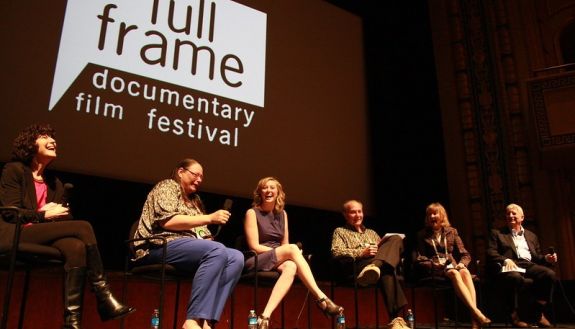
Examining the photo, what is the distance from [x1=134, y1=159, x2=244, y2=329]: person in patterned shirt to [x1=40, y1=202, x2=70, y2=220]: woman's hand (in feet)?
1.53

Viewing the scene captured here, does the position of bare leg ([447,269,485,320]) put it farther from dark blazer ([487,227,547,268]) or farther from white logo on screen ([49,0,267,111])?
Answer: white logo on screen ([49,0,267,111])

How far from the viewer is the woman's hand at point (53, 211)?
7.43 ft

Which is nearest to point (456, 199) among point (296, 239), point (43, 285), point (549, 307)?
point (549, 307)

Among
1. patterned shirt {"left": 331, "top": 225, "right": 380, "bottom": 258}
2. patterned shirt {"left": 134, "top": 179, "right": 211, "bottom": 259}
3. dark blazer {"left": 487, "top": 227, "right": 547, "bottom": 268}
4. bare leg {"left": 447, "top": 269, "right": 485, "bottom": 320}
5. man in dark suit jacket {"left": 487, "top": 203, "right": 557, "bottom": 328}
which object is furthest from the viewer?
dark blazer {"left": 487, "top": 227, "right": 547, "bottom": 268}

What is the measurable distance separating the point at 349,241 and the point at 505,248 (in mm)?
1526

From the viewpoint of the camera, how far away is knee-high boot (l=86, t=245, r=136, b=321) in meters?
2.14

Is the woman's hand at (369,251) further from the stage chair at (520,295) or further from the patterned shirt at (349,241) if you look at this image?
the stage chair at (520,295)

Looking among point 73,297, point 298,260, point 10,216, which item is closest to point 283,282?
point 298,260

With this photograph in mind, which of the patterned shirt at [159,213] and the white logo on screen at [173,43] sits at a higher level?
the white logo on screen at [173,43]

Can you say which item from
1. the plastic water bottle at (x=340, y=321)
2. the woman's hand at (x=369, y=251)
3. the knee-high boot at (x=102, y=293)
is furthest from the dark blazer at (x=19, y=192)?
the woman's hand at (x=369, y=251)

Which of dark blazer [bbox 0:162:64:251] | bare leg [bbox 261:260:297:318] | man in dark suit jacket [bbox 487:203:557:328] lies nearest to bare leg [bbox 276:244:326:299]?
bare leg [bbox 261:260:297:318]

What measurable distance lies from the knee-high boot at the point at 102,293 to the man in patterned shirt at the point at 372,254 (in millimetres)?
1653

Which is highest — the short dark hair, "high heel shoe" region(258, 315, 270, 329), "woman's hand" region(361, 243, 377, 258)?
the short dark hair

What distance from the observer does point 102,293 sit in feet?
7.19
